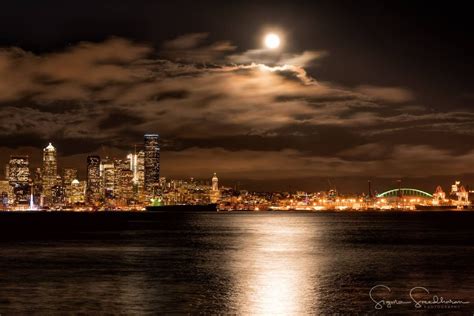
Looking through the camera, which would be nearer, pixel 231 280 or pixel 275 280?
pixel 275 280

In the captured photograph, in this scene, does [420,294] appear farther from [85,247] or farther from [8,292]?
[85,247]

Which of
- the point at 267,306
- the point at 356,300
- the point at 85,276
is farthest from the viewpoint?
the point at 85,276

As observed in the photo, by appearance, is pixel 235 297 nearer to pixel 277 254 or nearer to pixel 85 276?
pixel 85 276

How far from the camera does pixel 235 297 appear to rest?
4138cm

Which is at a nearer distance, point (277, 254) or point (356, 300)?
point (356, 300)

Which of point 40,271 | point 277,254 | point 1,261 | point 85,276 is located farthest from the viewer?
point 277,254

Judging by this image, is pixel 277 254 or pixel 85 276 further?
pixel 277 254

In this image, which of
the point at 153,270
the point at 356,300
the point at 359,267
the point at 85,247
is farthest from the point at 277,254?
the point at 356,300

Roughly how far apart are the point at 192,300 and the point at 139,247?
47.5m

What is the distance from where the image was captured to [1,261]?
65.7 meters

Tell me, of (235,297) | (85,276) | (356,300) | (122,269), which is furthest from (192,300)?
(122,269)

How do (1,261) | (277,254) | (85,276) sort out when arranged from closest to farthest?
(85,276)
(1,261)
(277,254)

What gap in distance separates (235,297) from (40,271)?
22.0m

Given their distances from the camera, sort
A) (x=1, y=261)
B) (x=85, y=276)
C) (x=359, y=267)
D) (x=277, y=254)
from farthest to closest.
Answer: (x=277, y=254) → (x=1, y=261) → (x=359, y=267) → (x=85, y=276)
